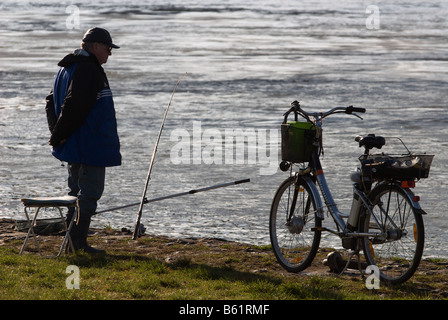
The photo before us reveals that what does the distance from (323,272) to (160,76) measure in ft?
49.3

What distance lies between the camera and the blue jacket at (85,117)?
22.2 feet

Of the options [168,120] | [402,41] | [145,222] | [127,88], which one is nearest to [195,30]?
[402,41]

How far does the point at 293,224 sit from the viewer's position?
6809 mm

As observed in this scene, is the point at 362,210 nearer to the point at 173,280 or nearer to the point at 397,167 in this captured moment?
the point at 397,167

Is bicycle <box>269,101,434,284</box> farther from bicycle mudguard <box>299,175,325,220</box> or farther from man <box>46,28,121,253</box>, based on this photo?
man <box>46,28,121,253</box>

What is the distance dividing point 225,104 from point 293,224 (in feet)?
32.9

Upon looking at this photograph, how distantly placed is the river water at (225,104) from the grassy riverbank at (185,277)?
0.74 m

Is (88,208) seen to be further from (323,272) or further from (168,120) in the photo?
(168,120)

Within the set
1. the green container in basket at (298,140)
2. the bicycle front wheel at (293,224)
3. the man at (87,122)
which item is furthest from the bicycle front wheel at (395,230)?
the man at (87,122)

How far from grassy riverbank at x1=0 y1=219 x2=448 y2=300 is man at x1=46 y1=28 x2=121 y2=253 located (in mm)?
Result: 624

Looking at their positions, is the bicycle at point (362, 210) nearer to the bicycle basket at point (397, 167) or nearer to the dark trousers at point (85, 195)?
the bicycle basket at point (397, 167)

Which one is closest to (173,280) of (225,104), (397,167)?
(397,167)

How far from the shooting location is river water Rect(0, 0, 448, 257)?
9203 millimetres

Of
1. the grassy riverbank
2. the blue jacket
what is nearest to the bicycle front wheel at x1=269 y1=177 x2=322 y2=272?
the grassy riverbank
